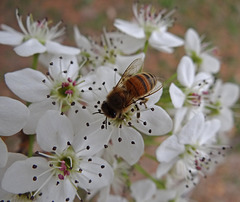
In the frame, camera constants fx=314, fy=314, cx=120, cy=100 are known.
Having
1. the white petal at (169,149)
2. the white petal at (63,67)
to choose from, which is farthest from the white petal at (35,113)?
the white petal at (169,149)

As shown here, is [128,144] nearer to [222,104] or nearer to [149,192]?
[149,192]

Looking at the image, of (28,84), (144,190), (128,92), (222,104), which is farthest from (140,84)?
(222,104)

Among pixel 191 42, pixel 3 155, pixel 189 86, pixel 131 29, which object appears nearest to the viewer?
pixel 3 155

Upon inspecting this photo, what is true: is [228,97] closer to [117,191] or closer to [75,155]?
[117,191]

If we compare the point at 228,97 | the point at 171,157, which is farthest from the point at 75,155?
the point at 228,97

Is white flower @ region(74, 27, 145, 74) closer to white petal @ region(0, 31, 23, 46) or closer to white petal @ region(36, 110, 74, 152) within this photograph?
white petal @ region(0, 31, 23, 46)

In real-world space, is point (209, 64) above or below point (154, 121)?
above

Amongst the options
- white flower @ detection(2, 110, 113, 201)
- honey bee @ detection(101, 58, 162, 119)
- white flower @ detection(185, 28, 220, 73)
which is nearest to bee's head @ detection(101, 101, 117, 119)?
honey bee @ detection(101, 58, 162, 119)
